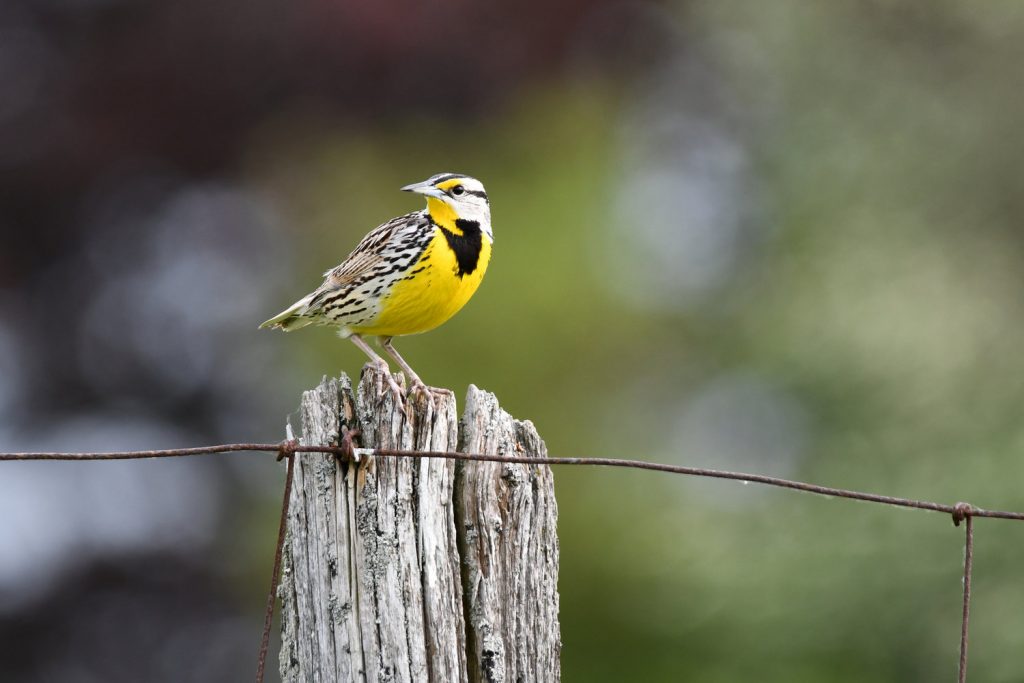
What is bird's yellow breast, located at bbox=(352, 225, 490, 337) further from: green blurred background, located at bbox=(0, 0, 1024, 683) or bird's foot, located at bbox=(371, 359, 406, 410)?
green blurred background, located at bbox=(0, 0, 1024, 683)

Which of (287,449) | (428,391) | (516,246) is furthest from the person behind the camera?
(516,246)

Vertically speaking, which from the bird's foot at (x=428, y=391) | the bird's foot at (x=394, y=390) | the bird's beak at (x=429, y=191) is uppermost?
the bird's beak at (x=429, y=191)

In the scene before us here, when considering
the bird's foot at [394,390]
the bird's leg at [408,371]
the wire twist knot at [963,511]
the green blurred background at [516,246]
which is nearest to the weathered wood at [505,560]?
the bird's foot at [394,390]

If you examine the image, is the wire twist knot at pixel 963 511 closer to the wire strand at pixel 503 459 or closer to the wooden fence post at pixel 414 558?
the wire strand at pixel 503 459

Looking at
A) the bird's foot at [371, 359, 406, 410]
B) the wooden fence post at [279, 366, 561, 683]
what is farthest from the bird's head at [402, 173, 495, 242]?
the wooden fence post at [279, 366, 561, 683]

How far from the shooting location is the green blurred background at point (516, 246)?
11047 mm

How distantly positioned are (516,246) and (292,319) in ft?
18.7

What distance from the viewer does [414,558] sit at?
380 centimetres

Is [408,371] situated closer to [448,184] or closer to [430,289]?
[430,289]

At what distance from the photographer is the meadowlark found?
591cm

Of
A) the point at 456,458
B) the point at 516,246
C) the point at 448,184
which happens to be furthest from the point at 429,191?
the point at 516,246

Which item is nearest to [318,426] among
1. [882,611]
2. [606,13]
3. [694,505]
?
[882,611]

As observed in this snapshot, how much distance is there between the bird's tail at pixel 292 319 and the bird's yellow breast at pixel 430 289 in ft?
1.78

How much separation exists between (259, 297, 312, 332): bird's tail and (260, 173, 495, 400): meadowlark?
137 millimetres
